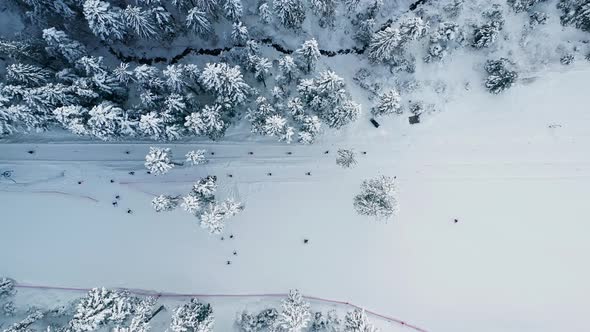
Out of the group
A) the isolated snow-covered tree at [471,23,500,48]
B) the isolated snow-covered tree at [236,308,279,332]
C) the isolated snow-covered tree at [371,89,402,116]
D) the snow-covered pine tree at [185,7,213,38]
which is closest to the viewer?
the snow-covered pine tree at [185,7,213,38]

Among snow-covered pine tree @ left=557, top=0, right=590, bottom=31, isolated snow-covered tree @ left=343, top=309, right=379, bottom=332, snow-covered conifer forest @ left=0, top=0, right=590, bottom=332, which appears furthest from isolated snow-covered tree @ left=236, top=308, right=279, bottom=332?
snow-covered pine tree @ left=557, top=0, right=590, bottom=31

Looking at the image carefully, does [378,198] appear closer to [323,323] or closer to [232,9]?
[323,323]

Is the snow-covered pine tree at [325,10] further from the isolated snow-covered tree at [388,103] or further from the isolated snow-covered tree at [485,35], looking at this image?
the isolated snow-covered tree at [485,35]

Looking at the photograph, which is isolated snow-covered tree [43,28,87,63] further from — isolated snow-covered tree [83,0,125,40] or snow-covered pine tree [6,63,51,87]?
isolated snow-covered tree [83,0,125,40]

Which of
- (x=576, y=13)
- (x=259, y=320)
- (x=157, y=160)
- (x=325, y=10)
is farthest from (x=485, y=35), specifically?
(x=259, y=320)

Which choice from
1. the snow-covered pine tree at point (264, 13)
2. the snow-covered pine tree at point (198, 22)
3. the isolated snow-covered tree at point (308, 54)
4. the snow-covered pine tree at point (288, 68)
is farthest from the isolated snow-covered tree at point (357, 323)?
the snow-covered pine tree at point (198, 22)

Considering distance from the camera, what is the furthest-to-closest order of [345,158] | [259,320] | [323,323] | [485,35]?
[345,158], [323,323], [485,35], [259,320]
